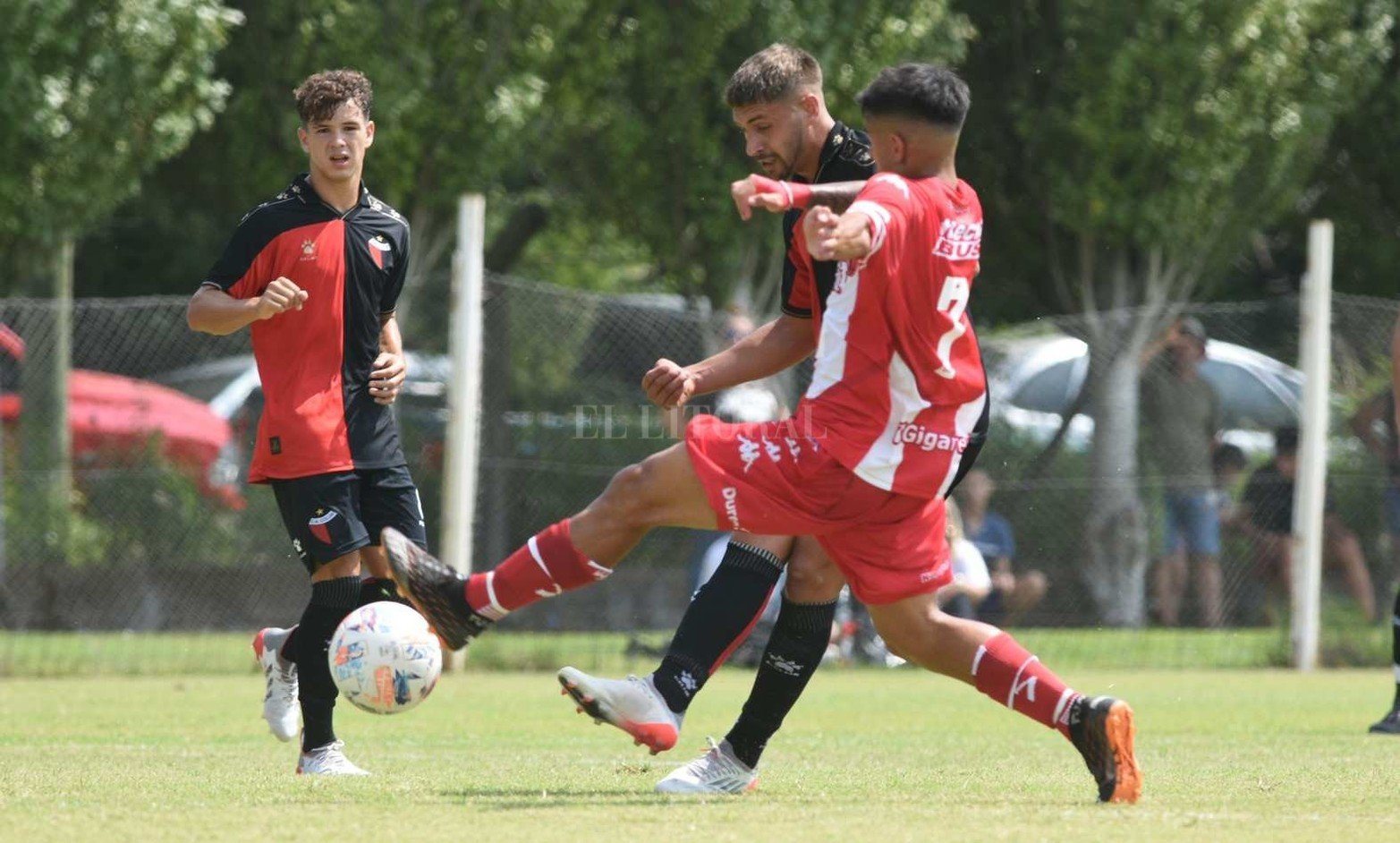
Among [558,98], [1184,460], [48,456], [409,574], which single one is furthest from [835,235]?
[558,98]

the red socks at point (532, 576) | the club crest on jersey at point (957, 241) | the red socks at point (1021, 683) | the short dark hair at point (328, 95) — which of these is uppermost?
the short dark hair at point (328, 95)

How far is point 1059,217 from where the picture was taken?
21922 mm

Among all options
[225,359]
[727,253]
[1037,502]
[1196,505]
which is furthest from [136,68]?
[1196,505]

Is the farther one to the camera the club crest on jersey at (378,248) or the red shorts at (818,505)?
the club crest on jersey at (378,248)

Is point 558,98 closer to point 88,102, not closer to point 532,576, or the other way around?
point 88,102

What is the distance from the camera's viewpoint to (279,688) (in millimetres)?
7812

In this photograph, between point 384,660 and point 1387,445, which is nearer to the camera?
point 384,660

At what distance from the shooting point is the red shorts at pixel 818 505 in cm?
596

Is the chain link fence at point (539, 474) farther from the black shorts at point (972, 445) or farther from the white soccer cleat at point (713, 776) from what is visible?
the black shorts at point (972, 445)

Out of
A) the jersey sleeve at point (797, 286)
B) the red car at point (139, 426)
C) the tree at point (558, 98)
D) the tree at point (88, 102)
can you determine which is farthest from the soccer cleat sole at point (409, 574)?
the tree at point (558, 98)

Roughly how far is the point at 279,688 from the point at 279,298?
1.68 metres

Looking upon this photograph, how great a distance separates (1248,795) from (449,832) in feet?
8.90

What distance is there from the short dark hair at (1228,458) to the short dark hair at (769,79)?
10382 mm

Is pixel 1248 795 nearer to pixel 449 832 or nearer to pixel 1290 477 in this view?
pixel 449 832
